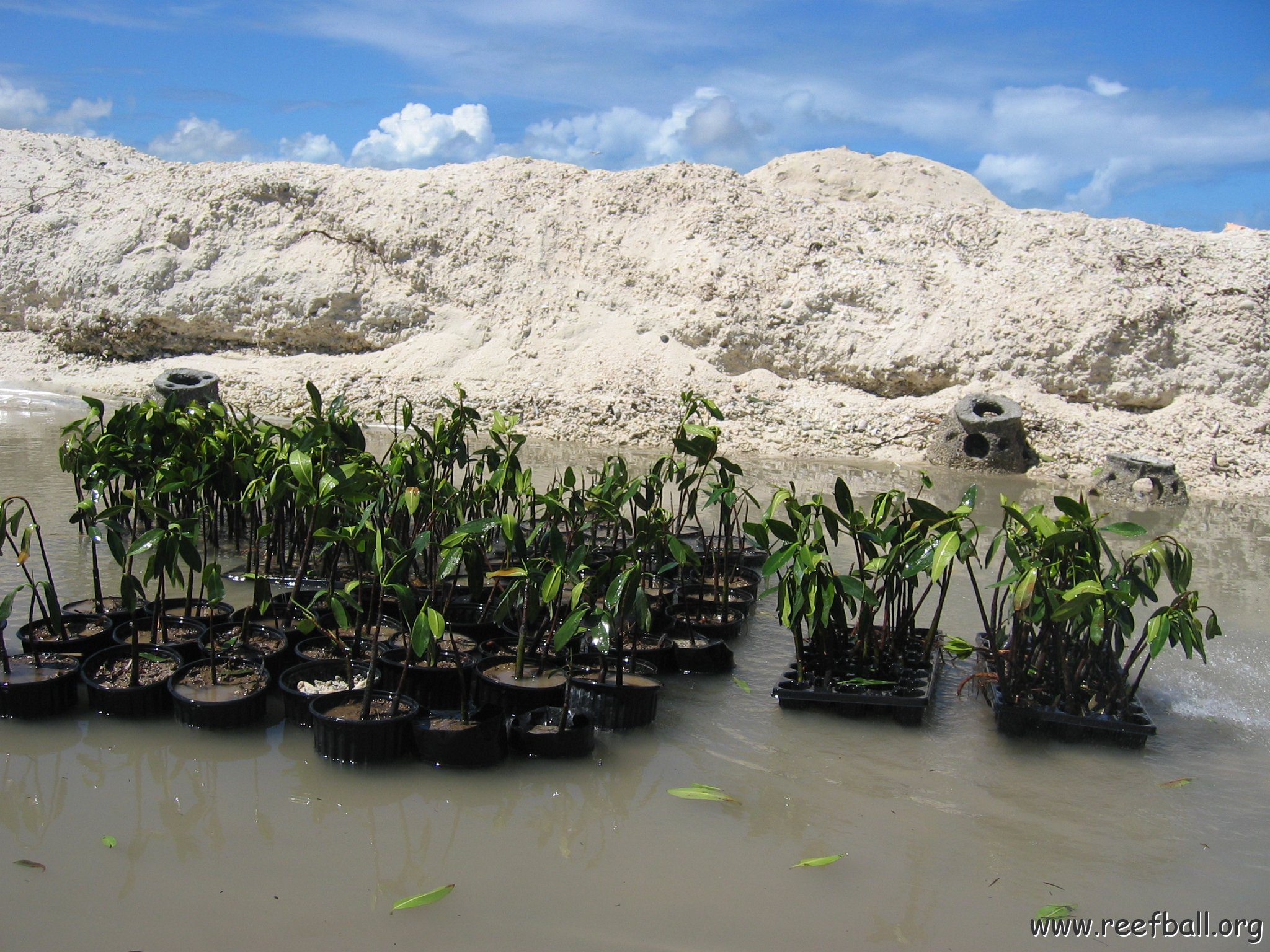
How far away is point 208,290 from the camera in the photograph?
12.6 metres

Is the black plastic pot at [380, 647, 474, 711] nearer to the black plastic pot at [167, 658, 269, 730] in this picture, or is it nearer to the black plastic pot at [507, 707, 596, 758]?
the black plastic pot at [507, 707, 596, 758]

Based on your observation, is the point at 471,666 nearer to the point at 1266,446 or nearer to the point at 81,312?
the point at 1266,446

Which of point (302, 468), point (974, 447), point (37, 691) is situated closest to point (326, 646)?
point (302, 468)

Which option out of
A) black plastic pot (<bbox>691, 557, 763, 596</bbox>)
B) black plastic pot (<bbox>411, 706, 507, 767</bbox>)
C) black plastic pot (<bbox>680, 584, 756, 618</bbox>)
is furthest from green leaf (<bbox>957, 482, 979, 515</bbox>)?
black plastic pot (<bbox>411, 706, 507, 767</bbox>)

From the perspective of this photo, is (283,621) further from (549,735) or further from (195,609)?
(549,735)

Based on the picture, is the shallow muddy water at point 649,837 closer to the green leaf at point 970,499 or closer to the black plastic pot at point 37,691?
the black plastic pot at point 37,691

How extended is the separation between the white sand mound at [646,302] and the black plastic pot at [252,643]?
21.0 feet

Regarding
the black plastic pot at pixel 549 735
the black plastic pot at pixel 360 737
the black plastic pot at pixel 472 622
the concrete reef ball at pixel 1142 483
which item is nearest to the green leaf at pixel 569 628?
the black plastic pot at pixel 549 735

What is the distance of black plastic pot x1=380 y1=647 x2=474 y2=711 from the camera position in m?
3.45

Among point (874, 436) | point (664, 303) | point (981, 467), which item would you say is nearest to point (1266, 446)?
point (981, 467)

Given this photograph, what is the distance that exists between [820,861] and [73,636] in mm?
2920

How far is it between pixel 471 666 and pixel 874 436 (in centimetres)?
778

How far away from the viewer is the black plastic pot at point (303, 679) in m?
3.20

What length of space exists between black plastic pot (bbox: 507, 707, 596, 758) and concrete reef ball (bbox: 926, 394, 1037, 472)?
751cm
